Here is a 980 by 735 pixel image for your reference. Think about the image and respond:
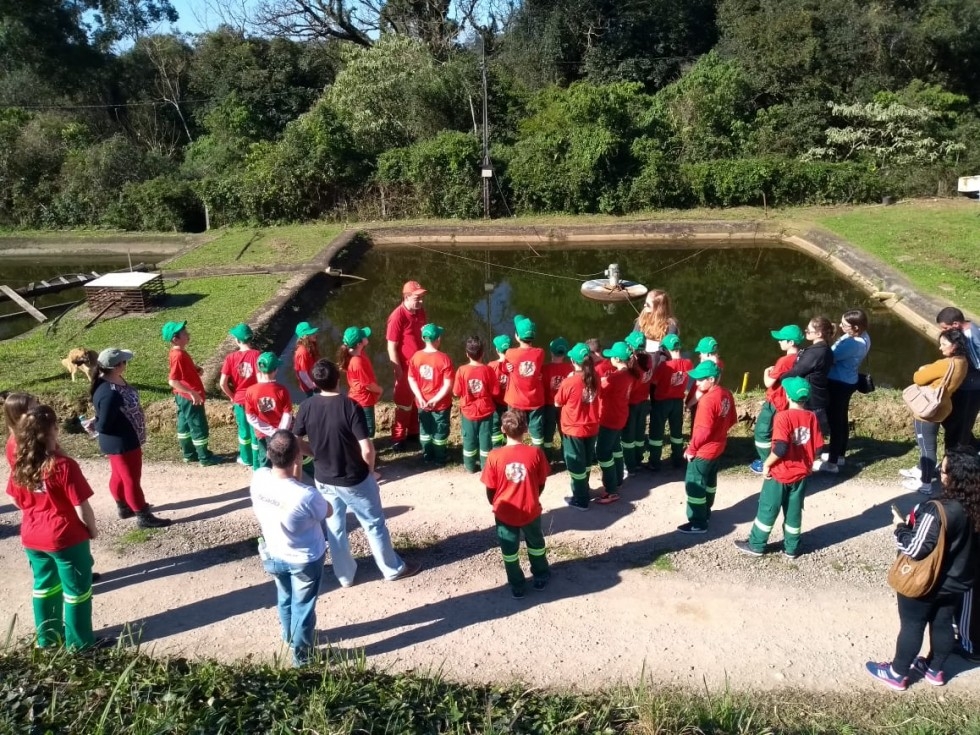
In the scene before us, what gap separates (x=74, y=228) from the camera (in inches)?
1095

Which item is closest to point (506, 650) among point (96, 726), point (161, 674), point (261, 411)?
point (161, 674)

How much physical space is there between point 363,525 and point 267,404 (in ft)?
6.11

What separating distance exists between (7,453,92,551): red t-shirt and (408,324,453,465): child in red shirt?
341 centimetres

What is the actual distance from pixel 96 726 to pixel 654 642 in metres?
3.41

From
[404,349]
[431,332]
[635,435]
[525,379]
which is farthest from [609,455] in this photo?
[404,349]

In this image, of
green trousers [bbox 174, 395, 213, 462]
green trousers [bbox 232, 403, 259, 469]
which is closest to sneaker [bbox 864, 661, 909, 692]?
green trousers [bbox 232, 403, 259, 469]

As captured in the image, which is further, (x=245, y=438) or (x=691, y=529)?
(x=245, y=438)

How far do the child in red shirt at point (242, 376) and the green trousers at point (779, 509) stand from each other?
4.77m

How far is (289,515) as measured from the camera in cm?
459

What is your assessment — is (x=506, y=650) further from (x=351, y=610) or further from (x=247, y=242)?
(x=247, y=242)

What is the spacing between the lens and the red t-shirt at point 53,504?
4.70 meters

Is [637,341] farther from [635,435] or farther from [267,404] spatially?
[267,404]

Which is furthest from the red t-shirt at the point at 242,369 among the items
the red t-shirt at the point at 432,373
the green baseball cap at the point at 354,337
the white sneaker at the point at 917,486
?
the white sneaker at the point at 917,486

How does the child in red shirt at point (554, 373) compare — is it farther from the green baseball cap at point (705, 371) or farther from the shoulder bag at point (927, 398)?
the shoulder bag at point (927, 398)
